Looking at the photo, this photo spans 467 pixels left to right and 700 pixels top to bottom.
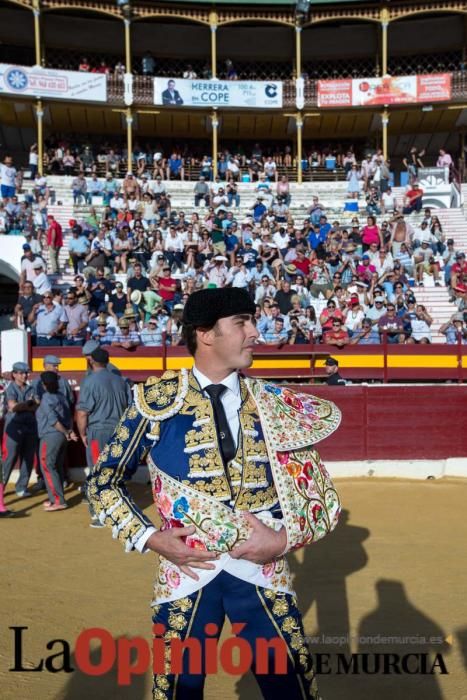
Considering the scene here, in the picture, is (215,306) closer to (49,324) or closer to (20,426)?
(20,426)

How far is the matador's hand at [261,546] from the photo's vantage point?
202 centimetres

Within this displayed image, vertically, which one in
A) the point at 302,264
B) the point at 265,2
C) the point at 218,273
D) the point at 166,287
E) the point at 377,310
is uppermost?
the point at 265,2

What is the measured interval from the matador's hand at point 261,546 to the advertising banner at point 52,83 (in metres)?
19.9

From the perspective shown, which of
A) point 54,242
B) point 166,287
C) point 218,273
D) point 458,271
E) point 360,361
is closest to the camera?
point 360,361

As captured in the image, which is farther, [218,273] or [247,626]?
[218,273]

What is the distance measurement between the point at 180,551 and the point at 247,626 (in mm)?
278

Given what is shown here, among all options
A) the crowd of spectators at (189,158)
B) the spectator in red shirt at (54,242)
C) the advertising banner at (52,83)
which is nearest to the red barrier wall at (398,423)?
the spectator in red shirt at (54,242)

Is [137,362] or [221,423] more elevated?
[221,423]

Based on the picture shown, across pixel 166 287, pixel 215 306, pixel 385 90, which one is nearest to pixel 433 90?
pixel 385 90

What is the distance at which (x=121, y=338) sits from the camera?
1161 cm

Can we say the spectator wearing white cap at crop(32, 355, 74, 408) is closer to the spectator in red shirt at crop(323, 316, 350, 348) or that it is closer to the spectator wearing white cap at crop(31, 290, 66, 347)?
the spectator wearing white cap at crop(31, 290, 66, 347)

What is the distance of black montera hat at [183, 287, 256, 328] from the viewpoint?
217 cm

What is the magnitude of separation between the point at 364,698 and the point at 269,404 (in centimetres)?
174

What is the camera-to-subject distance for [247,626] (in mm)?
2109
